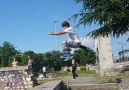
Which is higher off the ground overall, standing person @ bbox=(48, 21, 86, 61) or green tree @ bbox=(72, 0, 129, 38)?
green tree @ bbox=(72, 0, 129, 38)

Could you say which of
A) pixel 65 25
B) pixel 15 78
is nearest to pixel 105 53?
pixel 15 78

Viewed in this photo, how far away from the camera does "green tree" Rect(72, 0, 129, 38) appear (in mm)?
12586

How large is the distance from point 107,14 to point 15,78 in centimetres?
694

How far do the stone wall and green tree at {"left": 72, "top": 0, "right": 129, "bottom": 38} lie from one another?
201 inches

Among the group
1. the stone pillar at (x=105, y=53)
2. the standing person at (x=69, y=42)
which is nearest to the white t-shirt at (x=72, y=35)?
the standing person at (x=69, y=42)

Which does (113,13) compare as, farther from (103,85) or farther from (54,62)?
(54,62)

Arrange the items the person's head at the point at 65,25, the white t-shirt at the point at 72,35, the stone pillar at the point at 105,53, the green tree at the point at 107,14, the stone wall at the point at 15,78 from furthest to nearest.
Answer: the stone pillar at the point at 105,53 < the stone wall at the point at 15,78 < the green tree at the point at 107,14 < the person's head at the point at 65,25 < the white t-shirt at the point at 72,35

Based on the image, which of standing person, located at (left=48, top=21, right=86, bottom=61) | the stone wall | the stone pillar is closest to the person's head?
standing person, located at (left=48, top=21, right=86, bottom=61)

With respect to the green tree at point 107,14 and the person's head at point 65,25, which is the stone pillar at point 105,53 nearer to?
the green tree at point 107,14

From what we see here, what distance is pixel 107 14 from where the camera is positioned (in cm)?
1255

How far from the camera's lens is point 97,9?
12711mm

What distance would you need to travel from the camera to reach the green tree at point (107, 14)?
12586 mm

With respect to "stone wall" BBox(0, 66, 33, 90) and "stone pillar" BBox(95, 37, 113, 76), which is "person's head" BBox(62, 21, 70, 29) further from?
"stone pillar" BBox(95, 37, 113, 76)

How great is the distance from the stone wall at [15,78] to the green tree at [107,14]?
511 centimetres
